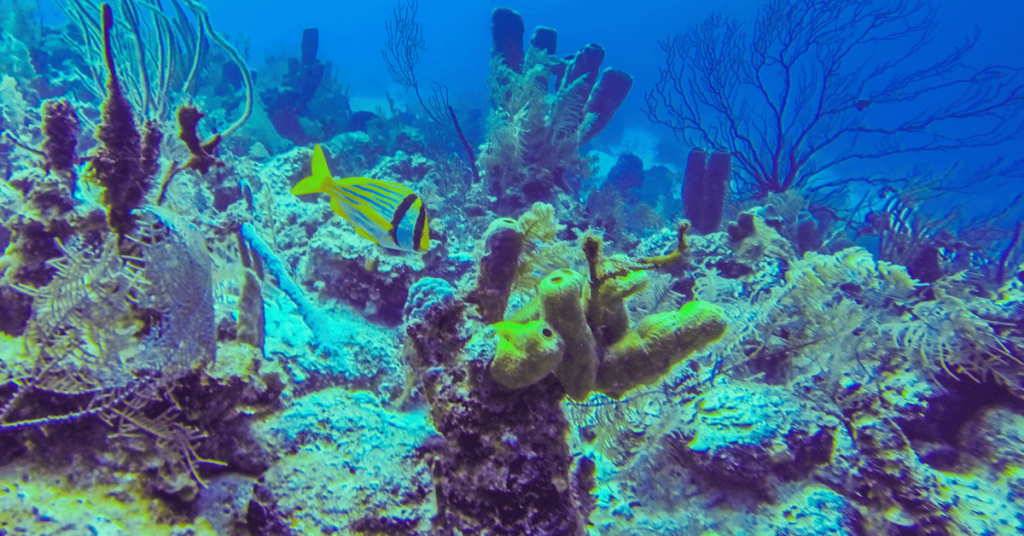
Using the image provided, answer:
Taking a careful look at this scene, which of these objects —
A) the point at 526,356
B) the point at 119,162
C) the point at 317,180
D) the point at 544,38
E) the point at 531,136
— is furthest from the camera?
the point at 544,38

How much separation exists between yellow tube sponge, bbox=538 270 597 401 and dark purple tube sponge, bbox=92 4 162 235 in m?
1.81

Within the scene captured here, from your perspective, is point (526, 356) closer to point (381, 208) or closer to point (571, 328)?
point (571, 328)

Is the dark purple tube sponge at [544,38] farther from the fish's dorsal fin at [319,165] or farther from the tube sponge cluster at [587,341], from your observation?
the tube sponge cluster at [587,341]

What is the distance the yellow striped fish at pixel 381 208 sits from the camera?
78.1 inches

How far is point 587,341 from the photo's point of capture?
1939 millimetres

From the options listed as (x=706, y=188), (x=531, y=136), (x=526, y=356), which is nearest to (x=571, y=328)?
(x=526, y=356)

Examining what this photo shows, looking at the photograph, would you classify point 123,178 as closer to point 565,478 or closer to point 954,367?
point 565,478

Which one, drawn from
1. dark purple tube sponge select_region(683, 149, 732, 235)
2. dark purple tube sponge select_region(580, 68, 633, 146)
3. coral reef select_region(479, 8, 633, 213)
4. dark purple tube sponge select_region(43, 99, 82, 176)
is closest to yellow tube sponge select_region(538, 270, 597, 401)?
dark purple tube sponge select_region(43, 99, 82, 176)

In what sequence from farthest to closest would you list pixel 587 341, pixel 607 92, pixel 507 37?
pixel 507 37 < pixel 607 92 < pixel 587 341

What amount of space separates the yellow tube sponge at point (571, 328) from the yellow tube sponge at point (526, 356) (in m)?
0.11

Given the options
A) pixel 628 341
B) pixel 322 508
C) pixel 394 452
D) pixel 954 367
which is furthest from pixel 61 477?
pixel 954 367

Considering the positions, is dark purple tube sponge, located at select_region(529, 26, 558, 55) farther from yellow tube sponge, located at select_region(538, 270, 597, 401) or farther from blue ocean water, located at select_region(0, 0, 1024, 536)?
yellow tube sponge, located at select_region(538, 270, 597, 401)

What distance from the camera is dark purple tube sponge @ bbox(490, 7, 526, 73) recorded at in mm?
9969

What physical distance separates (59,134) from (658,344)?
10.4ft
